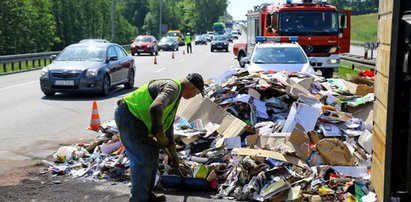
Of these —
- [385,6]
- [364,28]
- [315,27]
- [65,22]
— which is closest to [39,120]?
[385,6]

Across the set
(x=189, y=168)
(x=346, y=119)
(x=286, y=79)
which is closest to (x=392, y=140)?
(x=189, y=168)

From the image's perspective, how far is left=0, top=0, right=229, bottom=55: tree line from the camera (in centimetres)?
4309

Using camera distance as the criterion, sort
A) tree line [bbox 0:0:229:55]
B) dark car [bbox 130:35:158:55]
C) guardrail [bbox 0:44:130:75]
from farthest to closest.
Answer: dark car [bbox 130:35:158:55]
tree line [bbox 0:0:229:55]
guardrail [bbox 0:44:130:75]

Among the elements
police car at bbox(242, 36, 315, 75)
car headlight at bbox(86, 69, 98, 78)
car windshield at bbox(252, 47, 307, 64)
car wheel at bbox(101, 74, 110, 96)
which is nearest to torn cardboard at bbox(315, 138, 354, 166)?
police car at bbox(242, 36, 315, 75)

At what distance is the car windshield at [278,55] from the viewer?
14.6 m

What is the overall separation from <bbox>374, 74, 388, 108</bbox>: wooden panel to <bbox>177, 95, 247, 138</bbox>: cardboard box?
421 centimetres

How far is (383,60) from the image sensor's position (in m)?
3.40

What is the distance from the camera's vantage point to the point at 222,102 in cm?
924

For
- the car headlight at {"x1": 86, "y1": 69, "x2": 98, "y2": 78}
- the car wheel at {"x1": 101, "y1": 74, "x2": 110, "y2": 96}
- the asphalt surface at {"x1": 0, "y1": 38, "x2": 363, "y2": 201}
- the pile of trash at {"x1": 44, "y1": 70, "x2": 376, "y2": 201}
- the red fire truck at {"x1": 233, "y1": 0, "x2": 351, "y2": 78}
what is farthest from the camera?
the red fire truck at {"x1": 233, "y1": 0, "x2": 351, "y2": 78}

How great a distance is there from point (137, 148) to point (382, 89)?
2.63m

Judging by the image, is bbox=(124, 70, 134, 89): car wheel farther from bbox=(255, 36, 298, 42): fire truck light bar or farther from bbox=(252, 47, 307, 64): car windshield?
bbox=(252, 47, 307, 64): car windshield

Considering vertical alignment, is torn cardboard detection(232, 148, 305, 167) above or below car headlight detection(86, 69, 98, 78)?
below

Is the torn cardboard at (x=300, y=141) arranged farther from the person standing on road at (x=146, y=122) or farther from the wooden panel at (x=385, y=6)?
the wooden panel at (x=385, y=6)

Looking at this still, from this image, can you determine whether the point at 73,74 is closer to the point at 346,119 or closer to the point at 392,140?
the point at 346,119
